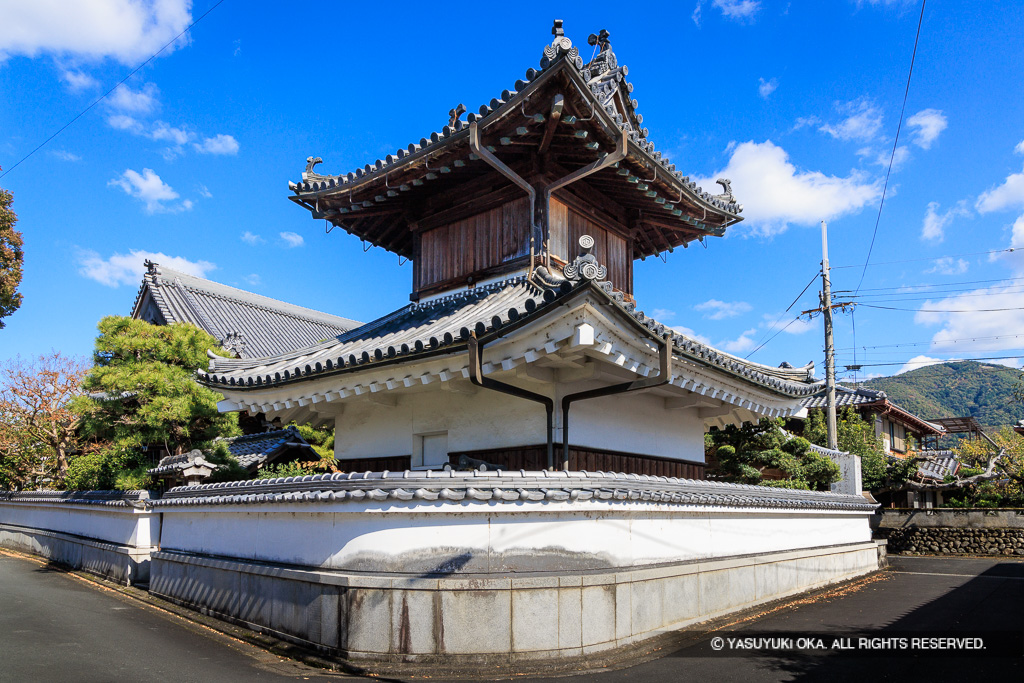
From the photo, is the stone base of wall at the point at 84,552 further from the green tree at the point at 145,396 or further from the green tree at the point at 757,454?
the green tree at the point at 757,454

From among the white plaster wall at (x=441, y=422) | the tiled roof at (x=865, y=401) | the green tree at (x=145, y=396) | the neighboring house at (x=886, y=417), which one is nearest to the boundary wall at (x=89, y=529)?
the green tree at (x=145, y=396)

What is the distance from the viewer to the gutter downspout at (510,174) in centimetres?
1010

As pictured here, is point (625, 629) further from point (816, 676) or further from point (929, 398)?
point (929, 398)

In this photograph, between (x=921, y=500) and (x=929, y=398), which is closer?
(x=921, y=500)

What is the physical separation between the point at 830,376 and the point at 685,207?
656 inches

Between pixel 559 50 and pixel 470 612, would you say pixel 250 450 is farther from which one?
pixel 559 50

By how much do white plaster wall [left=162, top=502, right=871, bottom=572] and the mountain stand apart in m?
83.7

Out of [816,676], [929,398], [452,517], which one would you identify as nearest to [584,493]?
[452,517]

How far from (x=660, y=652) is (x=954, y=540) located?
80.7 ft

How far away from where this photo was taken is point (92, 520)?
16.6 metres

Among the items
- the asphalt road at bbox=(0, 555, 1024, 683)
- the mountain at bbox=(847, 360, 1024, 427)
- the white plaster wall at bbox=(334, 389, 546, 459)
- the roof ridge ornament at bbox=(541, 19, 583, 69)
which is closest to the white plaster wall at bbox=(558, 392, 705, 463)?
the white plaster wall at bbox=(334, 389, 546, 459)

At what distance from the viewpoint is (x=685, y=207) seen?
1322 cm

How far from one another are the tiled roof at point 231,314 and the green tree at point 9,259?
9040mm

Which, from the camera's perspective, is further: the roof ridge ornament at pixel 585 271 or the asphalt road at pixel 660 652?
the roof ridge ornament at pixel 585 271
